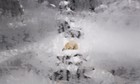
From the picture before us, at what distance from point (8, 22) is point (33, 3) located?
15.9 metres

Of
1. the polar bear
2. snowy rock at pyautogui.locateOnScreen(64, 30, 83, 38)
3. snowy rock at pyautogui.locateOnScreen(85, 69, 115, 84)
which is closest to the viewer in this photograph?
snowy rock at pyautogui.locateOnScreen(85, 69, 115, 84)

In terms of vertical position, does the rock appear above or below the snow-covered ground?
above

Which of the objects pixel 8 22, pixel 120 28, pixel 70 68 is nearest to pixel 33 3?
pixel 8 22

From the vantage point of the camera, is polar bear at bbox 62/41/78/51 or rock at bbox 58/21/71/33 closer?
polar bear at bbox 62/41/78/51

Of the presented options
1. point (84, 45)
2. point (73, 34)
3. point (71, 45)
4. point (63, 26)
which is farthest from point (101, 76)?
point (63, 26)

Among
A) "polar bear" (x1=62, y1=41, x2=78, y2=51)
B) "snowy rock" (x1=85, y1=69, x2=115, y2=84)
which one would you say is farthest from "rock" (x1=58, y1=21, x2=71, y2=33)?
"snowy rock" (x1=85, y1=69, x2=115, y2=84)

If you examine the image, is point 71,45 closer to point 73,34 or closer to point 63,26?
point 73,34

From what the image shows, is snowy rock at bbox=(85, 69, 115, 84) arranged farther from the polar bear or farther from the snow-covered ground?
the polar bear

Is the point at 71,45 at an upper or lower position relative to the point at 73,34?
lower

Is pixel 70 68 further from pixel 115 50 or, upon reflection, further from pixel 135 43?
pixel 135 43

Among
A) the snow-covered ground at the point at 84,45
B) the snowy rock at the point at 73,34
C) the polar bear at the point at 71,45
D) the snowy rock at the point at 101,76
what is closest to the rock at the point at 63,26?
the snow-covered ground at the point at 84,45

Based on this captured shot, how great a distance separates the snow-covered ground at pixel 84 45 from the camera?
56.8 meters

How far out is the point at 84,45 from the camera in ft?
225

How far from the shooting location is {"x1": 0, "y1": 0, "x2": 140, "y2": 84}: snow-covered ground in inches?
2234
